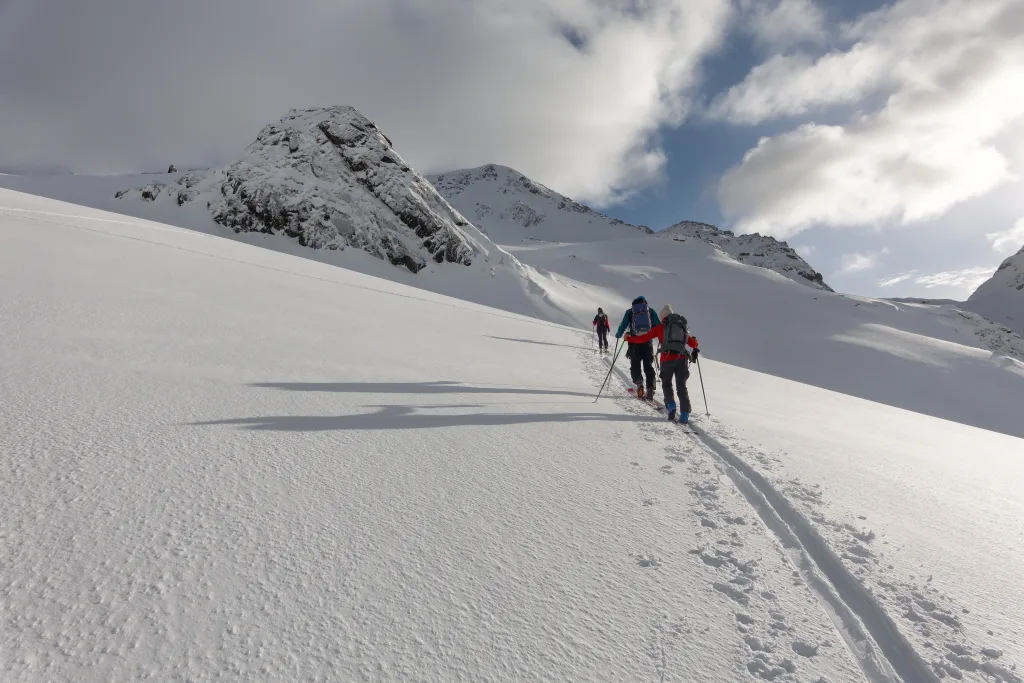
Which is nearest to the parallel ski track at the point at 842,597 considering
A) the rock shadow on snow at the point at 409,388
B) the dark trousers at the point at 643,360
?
the rock shadow on snow at the point at 409,388

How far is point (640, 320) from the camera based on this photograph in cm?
878

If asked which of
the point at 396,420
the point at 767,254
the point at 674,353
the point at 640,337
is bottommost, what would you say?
the point at 396,420

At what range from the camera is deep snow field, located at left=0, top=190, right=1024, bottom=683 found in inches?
71.1

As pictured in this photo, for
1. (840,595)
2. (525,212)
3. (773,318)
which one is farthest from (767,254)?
(840,595)

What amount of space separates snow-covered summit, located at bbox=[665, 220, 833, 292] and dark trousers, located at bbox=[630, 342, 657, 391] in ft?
365

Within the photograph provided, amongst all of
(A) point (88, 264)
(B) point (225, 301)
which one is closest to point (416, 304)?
(B) point (225, 301)

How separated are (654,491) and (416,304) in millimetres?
Result: 12685

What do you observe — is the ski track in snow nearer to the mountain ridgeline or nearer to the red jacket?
the red jacket

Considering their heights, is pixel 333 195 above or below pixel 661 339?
above

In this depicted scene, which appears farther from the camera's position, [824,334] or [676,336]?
[824,334]

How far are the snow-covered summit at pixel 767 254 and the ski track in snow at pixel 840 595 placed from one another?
381 ft

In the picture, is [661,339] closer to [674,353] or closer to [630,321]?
[674,353]

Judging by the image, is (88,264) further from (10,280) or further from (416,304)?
(416,304)

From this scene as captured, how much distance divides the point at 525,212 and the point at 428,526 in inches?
6288
